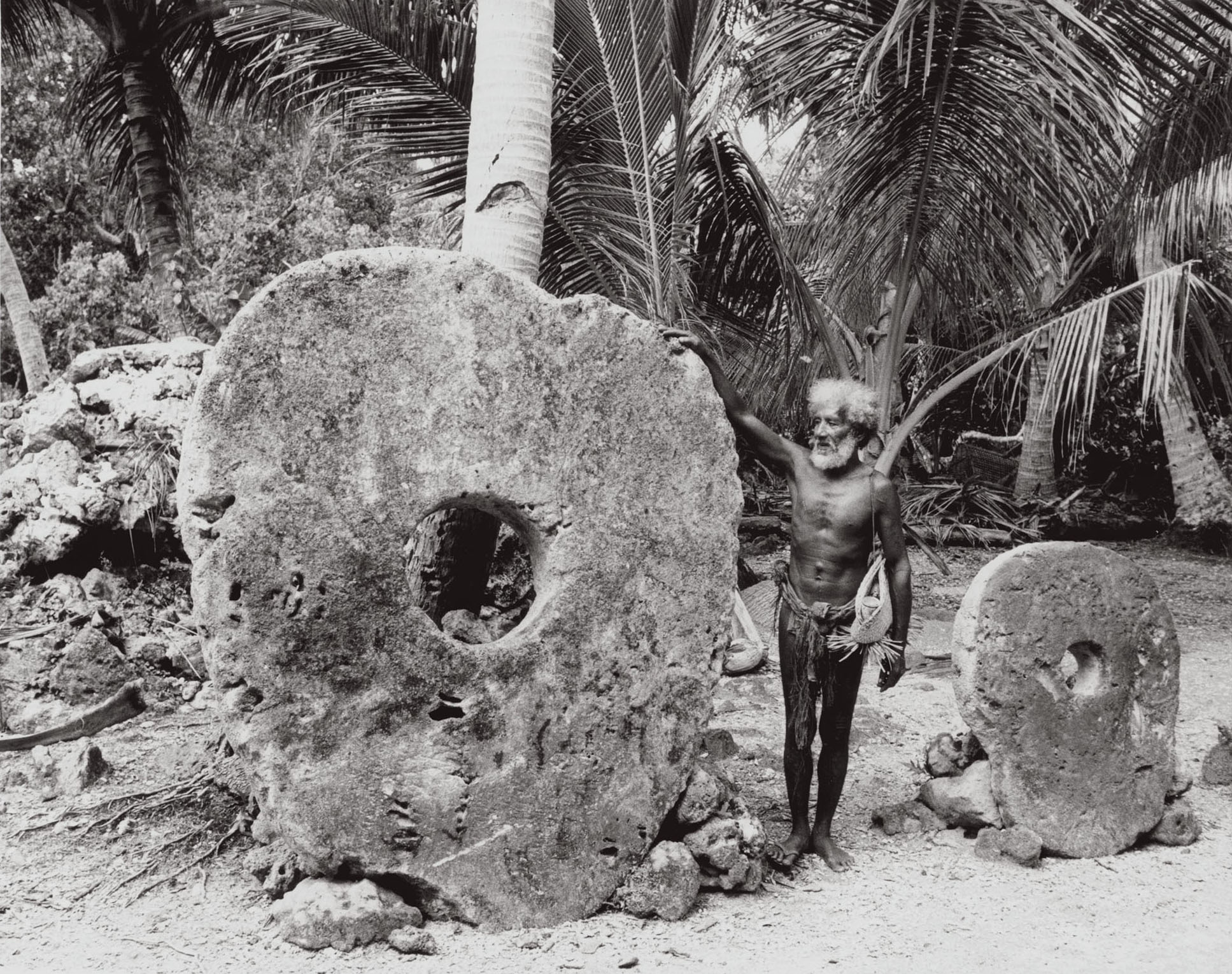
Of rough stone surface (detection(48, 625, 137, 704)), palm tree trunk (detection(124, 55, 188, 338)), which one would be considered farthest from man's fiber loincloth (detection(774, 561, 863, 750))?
palm tree trunk (detection(124, 55, 188, 338))

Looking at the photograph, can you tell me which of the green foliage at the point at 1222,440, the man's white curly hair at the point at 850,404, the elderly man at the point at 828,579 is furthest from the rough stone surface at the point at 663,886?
the green foliage at the point at 1222,440

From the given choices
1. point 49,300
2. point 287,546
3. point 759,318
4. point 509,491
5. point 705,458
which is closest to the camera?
point 287,546

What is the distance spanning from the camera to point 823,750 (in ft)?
12.4

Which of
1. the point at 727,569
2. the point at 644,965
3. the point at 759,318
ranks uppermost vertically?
the point at 759,318

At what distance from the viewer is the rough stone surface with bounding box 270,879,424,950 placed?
297 centimetres

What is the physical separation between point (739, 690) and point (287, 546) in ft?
11.8

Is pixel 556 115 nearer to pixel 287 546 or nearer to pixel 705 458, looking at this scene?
pixel 705 458

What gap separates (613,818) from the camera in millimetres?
3338

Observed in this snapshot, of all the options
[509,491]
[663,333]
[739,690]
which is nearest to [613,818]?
[509,491]

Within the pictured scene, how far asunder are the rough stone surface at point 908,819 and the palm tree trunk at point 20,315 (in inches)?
321

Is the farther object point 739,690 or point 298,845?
point 739,690

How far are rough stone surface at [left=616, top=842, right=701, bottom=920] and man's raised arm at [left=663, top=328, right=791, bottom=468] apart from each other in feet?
4.55

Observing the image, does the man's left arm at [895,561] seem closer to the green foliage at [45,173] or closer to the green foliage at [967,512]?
the green foliage at [967,512]

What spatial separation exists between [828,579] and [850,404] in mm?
604
